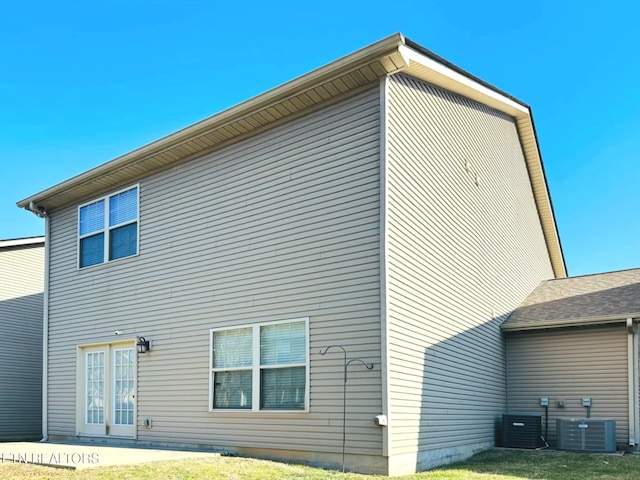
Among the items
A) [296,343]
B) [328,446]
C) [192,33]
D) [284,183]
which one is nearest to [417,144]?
[284,183]

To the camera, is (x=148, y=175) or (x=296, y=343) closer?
(x=296, y=343)

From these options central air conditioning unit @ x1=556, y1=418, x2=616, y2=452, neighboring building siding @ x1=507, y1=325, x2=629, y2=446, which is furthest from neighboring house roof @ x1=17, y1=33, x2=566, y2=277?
central air conditioning unit @ x1=556, y1=418, x2=616, y2=452

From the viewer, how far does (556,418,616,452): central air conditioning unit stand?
1055 cm

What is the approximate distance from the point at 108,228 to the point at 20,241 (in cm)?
558

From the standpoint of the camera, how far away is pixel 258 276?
964 cm

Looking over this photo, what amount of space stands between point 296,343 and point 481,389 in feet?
13.8

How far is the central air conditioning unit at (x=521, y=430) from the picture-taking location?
36.7 ft

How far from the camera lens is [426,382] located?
9.02 m

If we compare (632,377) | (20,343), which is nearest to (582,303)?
(632,377)

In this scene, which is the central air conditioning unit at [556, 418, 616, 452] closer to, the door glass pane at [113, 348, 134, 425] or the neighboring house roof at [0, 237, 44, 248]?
the door glass pane at [113, 348, 134, 425]

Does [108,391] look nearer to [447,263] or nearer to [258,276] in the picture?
[258,276]

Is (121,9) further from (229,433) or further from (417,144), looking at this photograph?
(229,433)

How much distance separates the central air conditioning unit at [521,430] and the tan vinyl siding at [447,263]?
0.99 ft

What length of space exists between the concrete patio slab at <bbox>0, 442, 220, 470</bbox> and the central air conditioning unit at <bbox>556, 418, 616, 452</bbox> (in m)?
5.91
